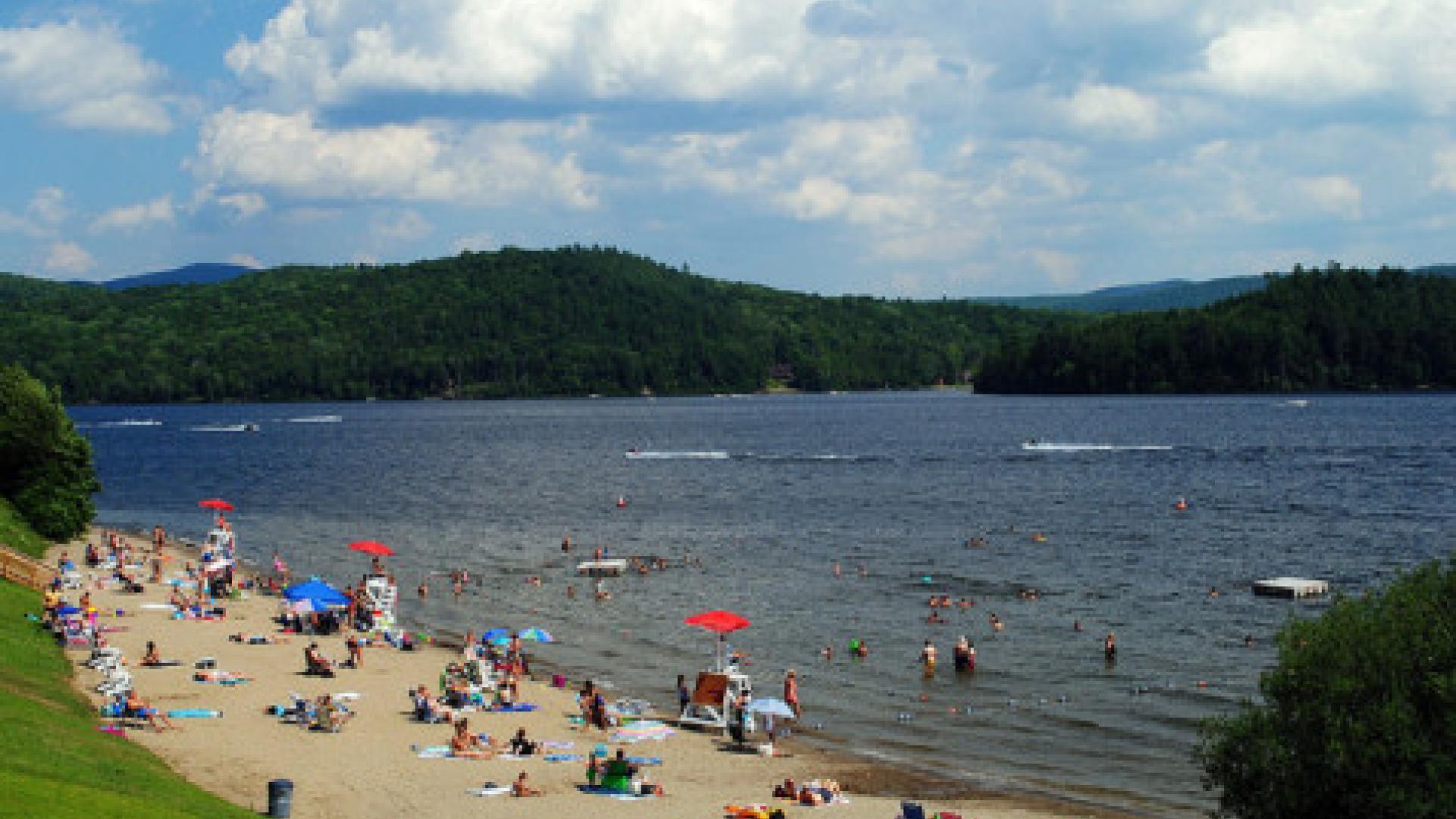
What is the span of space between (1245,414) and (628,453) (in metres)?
96.6

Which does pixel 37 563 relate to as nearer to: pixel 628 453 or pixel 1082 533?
pixel 1082 533

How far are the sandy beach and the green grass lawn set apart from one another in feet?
4.20

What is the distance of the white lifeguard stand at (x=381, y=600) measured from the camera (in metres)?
49.8

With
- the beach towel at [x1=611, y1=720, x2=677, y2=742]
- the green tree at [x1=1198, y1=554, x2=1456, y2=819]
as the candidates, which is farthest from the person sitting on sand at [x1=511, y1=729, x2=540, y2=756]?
the green tree at [x1=1198, y1=554, x2=1456, y2=819]

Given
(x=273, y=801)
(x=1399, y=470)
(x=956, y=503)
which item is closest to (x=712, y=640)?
(x=273, y=801)

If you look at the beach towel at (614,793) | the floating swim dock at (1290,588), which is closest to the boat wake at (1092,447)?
the floating swim dock at (1290,588)

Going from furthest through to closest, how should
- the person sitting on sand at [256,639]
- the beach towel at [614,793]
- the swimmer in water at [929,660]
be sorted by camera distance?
1. the person sitting on sand at [256,639]
2. the swimmer in water at [929,660]
3. the beach towel at [614,793]

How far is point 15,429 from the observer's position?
63.2 m

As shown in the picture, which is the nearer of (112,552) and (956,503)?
(112,552)

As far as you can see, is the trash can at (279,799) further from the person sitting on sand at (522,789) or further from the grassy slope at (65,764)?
the person sitting on sand at (522,789)

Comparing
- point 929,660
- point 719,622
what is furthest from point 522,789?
point 929,660

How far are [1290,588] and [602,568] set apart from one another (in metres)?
30.2

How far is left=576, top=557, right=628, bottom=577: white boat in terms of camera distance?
215 feet

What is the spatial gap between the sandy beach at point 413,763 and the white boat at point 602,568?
22327mm
